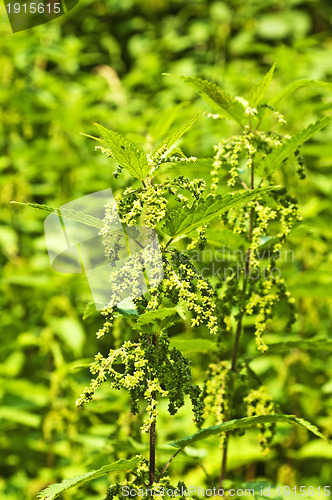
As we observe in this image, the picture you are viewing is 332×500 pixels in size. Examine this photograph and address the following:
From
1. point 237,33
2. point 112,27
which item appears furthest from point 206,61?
point 112,27

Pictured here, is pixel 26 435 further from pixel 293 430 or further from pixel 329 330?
pixel 329 330

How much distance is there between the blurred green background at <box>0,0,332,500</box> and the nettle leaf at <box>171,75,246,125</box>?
0.41 metres

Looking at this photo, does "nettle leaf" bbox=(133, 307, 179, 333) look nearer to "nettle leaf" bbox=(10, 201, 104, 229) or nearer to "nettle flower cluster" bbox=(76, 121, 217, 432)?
"nettle flower cluster" bbox=(76, 121, 217, 432)

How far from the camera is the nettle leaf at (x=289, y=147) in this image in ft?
4.93

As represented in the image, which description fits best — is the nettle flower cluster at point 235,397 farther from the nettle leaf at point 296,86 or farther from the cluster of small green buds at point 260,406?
the nettle leaf at point 296,86

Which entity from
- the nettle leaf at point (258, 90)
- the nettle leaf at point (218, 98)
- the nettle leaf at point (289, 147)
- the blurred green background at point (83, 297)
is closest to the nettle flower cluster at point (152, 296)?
the nettle leaf at point (218, 98)

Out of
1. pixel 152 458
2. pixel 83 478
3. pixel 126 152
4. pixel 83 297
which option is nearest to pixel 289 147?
pixel 126 152

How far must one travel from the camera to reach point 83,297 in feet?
11.8

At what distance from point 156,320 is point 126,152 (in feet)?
1.44

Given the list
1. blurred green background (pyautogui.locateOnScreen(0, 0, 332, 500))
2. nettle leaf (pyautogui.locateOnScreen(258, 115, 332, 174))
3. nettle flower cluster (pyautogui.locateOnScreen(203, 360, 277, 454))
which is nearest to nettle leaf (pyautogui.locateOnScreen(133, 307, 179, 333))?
nettle flower cluster (pyautogui.locateOnScreen(203, 360, 277, 454))

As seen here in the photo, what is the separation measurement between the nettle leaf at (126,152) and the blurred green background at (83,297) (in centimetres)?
86

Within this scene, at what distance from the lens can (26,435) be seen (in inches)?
Answer: 136

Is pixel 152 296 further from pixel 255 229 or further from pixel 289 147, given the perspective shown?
pixel 289 147

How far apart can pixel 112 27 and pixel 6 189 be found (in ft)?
16.4
